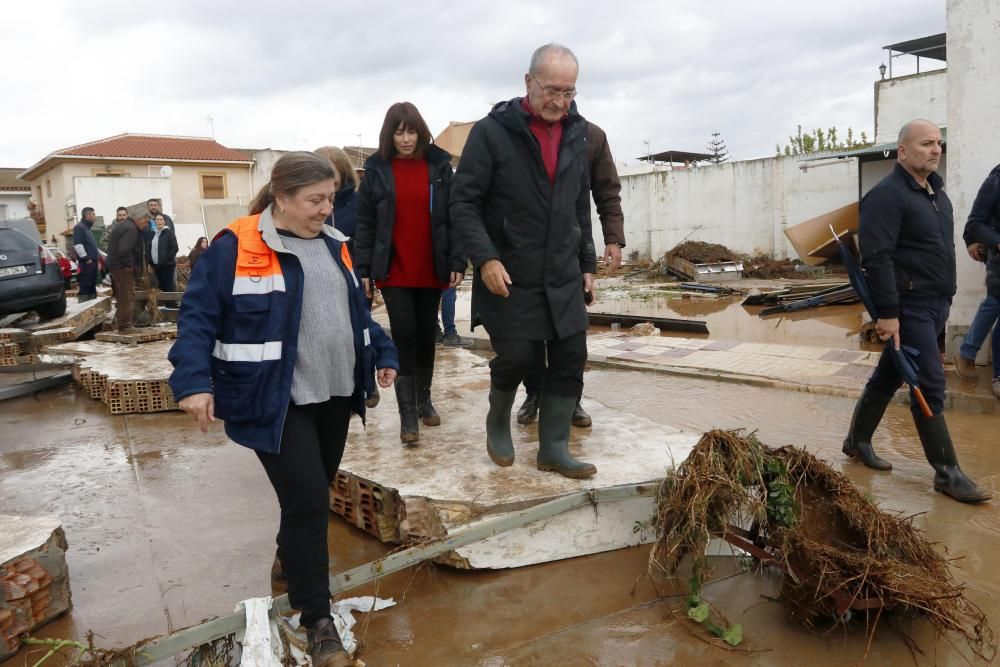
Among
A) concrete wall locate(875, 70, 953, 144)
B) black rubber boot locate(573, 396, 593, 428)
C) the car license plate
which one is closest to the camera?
black rubber boot locate(573, 396, 593, 428)

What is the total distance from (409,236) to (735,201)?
21301 mm

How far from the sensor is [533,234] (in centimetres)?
346

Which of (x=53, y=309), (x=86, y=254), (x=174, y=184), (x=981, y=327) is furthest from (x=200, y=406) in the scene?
(x=174, y=184)

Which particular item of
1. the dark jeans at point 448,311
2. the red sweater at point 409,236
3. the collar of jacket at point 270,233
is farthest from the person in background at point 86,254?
the collar of jacket at point 270,233

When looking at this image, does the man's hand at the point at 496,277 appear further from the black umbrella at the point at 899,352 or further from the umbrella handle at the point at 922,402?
the umbrella handle at the point at 922,402

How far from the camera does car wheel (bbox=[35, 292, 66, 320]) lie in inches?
426

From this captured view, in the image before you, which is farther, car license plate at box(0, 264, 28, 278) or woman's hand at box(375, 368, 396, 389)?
car license plate at box(0, 264, 28, 278)

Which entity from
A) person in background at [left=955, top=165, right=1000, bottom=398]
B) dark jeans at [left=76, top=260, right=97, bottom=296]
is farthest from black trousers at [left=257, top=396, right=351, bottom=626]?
dark jeans at [left=76, top=260, right=97, bottom=296]

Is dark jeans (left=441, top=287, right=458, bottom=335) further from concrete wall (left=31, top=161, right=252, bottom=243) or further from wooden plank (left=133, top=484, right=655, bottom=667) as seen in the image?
concrete wall (left=31, top=161, right=252, bottom=243)

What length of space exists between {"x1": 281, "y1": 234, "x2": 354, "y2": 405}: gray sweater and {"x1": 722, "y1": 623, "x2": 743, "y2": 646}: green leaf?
1.58 m

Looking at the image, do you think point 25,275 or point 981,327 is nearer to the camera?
point 981,327

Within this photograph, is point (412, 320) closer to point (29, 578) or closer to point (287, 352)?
point (287, 352)

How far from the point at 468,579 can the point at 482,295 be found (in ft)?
4.24

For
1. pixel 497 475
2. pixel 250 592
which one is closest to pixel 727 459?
pixel 497 475
